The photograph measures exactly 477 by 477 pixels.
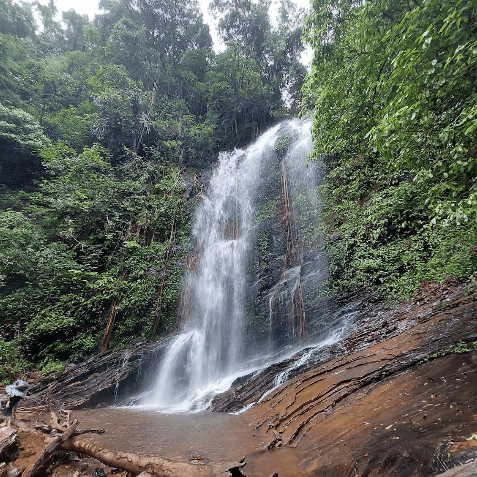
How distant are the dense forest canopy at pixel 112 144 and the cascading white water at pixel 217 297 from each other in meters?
1.26

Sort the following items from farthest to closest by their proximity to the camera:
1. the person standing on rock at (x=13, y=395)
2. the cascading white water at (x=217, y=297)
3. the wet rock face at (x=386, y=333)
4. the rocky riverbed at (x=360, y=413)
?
the cascading white water at (x=217, y=297) → the person standing on rock at (x=13, y=395) → the wet rock face at (x=386, y=333) → the rocky riverbed at (x=360, y=413)

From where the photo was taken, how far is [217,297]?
41.2ft

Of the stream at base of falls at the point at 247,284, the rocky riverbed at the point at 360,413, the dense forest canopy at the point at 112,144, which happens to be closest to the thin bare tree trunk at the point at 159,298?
the dense forest canopy at the point at 112,144

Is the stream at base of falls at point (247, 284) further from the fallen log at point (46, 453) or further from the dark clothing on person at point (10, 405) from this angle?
the fallen log at point (46, 453)

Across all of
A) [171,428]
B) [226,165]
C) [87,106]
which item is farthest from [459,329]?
[87,106]

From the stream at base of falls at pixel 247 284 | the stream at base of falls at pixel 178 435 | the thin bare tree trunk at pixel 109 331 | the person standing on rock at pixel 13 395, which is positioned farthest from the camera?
the thin bare tree trunk at pixel 109 331

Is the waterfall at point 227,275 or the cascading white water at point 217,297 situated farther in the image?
the waterfall at point 227,275

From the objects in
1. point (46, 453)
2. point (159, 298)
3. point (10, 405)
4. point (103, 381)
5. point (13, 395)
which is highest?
point (159, 298)

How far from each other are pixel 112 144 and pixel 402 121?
2031 cm

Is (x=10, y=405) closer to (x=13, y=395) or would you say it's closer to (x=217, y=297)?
(x=13, y=395)

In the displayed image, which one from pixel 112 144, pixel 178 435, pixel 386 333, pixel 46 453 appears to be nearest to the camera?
pixel 46 453

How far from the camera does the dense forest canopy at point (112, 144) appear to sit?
38.6ft

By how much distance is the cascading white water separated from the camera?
31.3ft

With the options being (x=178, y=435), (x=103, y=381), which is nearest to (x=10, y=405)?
(x=178, y=435)
